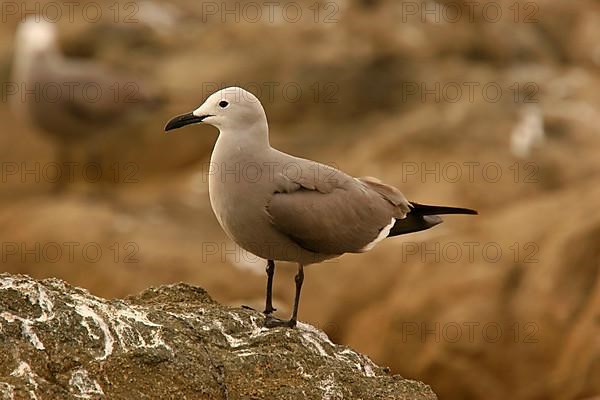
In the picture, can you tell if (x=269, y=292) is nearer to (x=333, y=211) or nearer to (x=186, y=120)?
(x=333, y=211)

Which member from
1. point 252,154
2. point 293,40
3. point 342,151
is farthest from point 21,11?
point 252,154

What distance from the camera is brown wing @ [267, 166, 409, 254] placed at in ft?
22.3

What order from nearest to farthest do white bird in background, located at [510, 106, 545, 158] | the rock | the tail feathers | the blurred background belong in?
the rock
the tail feathers
the blurred background
white bird in background, located at [510, 106, 545, 158]

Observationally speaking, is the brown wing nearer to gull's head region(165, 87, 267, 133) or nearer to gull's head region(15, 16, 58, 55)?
gull's head region(165, 87, 267, 133)

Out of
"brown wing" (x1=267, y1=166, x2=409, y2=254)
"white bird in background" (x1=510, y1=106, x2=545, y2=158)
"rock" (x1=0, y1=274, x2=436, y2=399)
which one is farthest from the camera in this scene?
"white bird in background" (x1=510, y1=106, x2=545, y2=158)

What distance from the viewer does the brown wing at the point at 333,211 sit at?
6785 millimetres

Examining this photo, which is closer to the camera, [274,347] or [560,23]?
[274,347]

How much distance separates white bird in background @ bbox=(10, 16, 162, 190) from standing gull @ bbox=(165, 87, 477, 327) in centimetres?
945

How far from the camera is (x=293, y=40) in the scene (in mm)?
17156

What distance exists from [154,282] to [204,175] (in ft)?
8.30

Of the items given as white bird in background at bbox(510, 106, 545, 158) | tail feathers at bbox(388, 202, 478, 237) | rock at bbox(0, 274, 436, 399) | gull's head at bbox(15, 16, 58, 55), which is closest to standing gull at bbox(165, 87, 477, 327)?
tail feathers at bbox(388, 202, 478, 237)

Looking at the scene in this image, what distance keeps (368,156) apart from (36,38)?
186 inches

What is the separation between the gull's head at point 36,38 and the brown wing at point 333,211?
384 inches

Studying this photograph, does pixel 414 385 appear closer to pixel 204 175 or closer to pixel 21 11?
pixel 204 175
